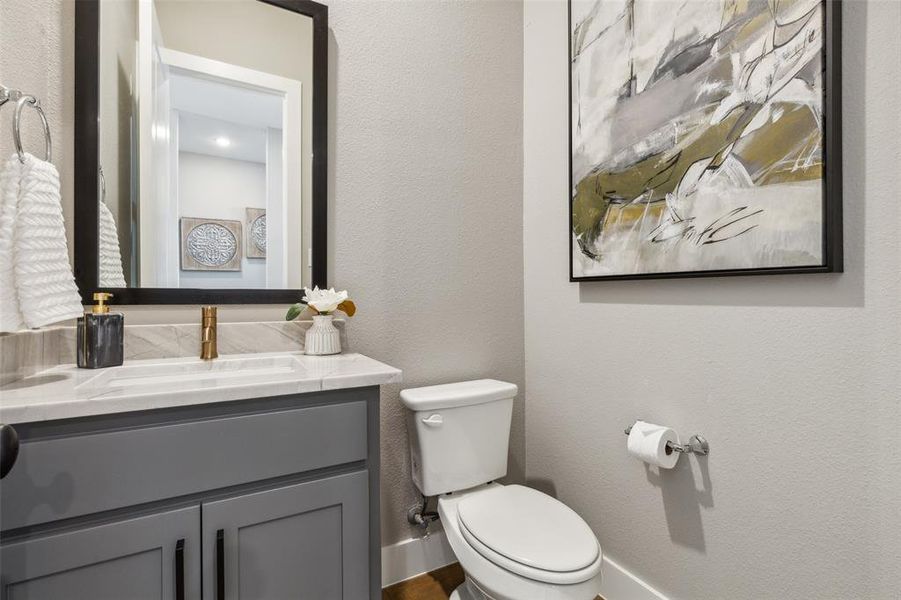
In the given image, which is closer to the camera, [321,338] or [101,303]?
[101,303]

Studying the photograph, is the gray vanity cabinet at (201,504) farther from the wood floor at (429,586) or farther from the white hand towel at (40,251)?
the wood floor at (429,586)

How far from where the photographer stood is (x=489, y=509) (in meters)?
1.34

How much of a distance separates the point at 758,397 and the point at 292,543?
120 centimetres

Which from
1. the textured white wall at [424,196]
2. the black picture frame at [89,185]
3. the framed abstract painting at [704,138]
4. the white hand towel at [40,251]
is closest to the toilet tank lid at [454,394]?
the textured white wall at [424,196]

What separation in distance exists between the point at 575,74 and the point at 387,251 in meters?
0.96

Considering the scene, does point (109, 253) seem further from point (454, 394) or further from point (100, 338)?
point (454, 394)

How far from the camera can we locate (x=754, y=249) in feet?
3.51

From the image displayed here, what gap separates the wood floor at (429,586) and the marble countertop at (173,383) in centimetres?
91

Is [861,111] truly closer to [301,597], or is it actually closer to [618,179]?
[618,179]

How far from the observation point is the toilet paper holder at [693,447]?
3.95ft

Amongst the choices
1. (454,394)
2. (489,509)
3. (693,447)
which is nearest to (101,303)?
(454,394)

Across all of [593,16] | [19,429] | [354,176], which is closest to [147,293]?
[19,429]

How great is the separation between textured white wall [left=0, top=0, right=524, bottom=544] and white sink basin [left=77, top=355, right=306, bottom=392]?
182 millimetres

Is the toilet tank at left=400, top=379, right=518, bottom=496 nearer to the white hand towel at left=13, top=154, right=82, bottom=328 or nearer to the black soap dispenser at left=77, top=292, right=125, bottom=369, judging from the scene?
the black soap dispenser at left=77, top=292, right=125, bottom=369
